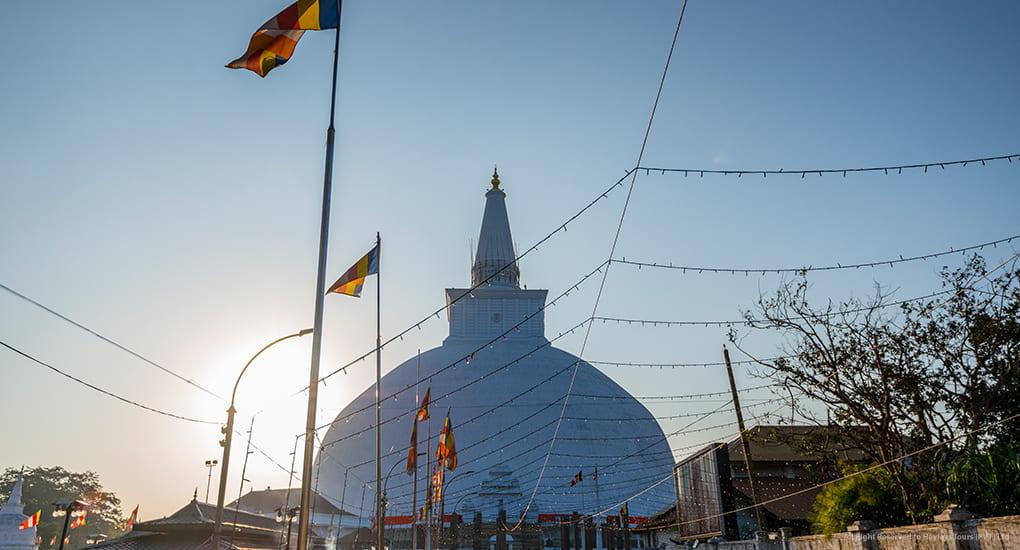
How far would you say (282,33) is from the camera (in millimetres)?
11953

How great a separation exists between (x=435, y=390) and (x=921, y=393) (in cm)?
5357

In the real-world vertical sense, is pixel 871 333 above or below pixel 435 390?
below

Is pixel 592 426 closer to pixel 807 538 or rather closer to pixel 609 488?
pixel 609 488

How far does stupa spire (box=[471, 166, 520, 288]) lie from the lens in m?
67.3

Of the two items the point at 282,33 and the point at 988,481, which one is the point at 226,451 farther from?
the point at 988,481

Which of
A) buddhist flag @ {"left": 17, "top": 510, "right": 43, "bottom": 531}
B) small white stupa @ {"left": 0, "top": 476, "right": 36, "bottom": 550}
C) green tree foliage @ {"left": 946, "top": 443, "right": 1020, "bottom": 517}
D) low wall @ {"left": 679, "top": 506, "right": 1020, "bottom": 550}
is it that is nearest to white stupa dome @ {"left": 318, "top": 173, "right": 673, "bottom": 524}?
small white stupa @ {"left": 0, "top": 476, "right": 36, "bottom": 550}

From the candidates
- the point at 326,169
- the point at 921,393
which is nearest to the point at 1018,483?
the point at 921,393

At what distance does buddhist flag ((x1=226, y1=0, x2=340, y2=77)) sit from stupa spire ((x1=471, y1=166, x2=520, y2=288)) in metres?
53.5

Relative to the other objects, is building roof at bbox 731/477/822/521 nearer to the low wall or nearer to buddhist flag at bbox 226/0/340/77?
the low wall

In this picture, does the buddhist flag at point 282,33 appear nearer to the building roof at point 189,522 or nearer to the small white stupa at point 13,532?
the building roof at point 189,522

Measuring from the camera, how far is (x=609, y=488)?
6309 cm

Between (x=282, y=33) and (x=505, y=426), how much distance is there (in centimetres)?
5775

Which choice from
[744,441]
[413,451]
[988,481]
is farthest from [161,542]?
[988,481]

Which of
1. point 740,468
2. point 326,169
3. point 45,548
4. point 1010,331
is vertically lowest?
point 45,548
